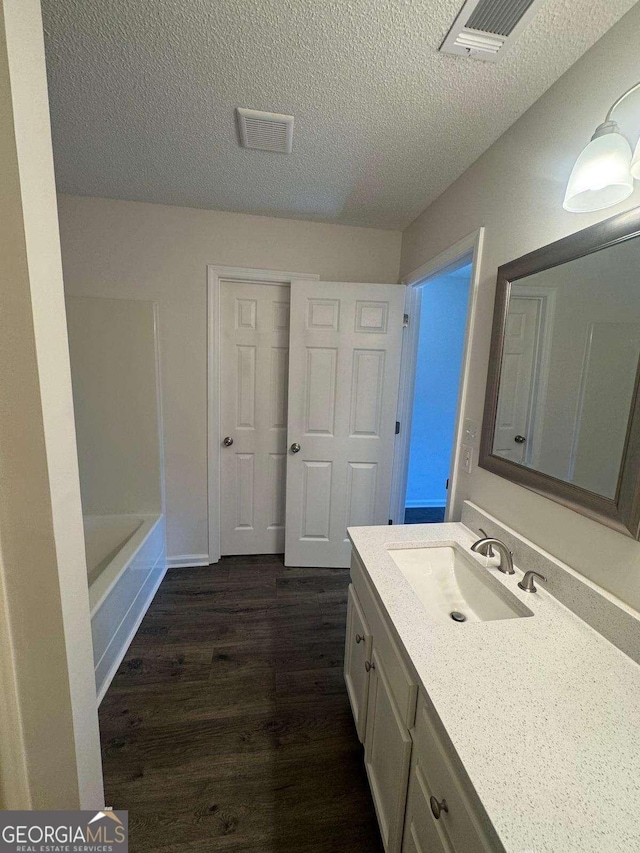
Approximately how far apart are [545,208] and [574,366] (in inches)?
21.4

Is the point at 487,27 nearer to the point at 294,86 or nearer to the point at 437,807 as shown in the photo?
the point at 294,86

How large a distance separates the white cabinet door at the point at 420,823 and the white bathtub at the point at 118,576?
1.24 metres

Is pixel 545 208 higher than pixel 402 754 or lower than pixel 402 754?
higher

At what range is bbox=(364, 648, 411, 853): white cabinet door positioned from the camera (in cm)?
84

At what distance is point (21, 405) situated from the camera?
699 mm

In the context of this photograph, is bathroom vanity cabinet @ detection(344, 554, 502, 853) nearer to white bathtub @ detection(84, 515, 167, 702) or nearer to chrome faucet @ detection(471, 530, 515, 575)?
chrome faucet @ detection(471, 530, 515, 575)

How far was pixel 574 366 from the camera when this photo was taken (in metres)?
0.98

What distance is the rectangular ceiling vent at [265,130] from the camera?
1.29m

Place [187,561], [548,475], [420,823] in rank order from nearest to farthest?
[420,823], [548,475], [187,561]

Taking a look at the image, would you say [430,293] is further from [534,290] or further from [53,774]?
[53,774]

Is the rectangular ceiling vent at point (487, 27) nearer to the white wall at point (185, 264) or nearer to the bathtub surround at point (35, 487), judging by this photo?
the bathtub surround at point (35, 487)

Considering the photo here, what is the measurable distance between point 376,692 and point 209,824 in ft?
2.18

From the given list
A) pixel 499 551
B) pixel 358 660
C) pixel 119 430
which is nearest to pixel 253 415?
pixel 119 430

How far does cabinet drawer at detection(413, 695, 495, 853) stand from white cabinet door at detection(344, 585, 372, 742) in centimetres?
36
